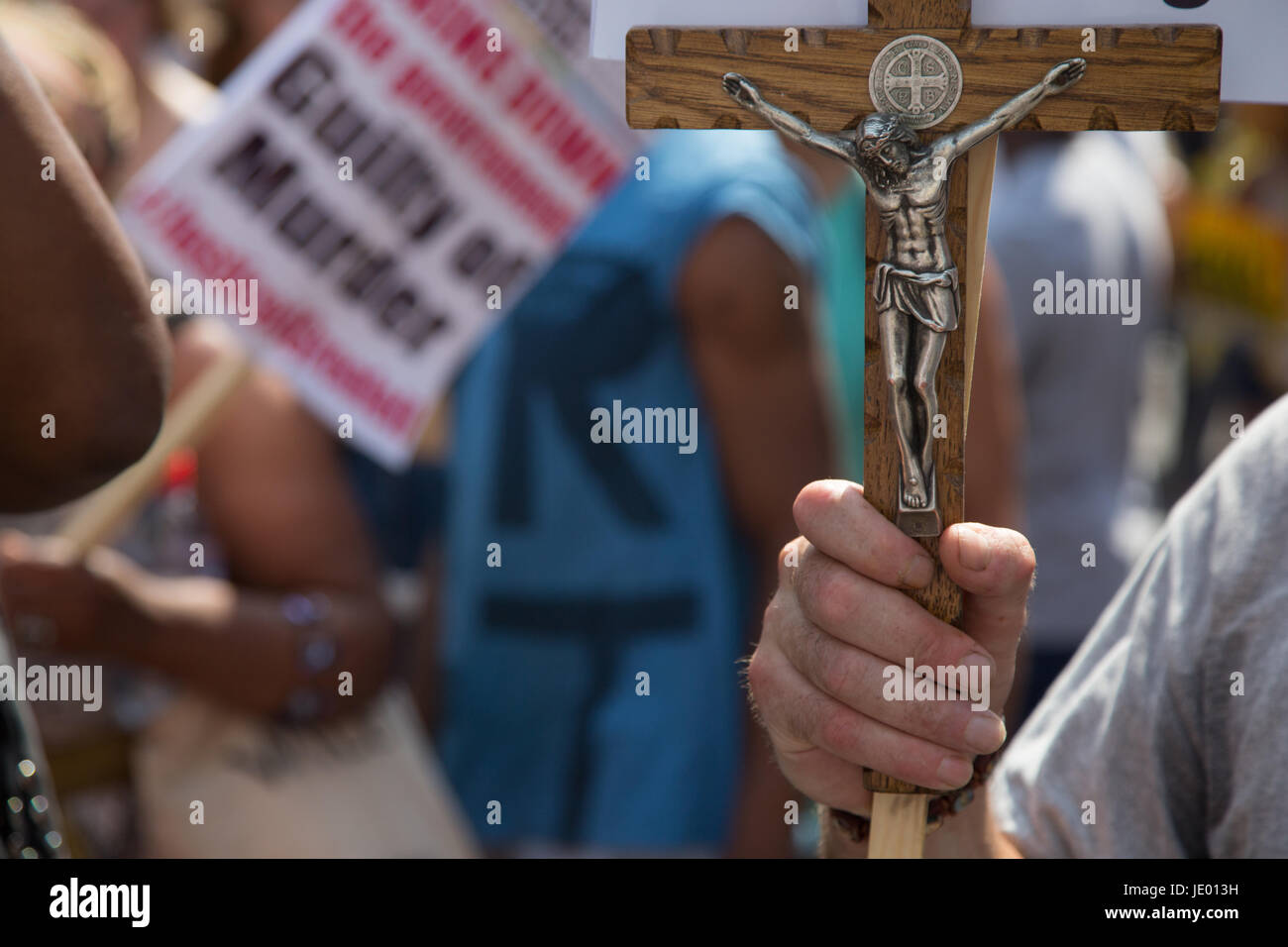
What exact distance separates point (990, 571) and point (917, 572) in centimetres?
5

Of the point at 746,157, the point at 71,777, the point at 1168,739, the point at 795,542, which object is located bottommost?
the point at 71,777

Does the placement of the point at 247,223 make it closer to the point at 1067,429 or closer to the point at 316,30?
the point at 316,30

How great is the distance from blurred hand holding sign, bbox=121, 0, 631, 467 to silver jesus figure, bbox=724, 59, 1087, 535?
3.33 ft

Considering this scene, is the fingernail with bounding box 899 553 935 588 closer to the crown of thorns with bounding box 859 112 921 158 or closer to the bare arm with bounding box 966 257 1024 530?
the crown of thorns with bounding box 859 112 921 158

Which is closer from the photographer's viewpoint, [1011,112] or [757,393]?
[1011,112]

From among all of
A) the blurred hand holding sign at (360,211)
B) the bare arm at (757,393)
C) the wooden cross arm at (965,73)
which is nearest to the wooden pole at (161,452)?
the blurred hand holding sign at (360,211)

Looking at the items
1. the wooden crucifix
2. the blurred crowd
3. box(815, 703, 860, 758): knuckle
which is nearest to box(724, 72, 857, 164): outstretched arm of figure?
the wooden crucifix

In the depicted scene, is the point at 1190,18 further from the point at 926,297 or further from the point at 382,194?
the point at 382,194

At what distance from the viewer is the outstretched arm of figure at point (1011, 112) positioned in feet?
3.41

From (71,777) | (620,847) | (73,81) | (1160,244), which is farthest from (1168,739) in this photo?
(1160,244)

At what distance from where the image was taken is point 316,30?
6.45ft

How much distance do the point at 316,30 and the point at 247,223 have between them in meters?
0.29

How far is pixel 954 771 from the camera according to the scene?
3.39 feet

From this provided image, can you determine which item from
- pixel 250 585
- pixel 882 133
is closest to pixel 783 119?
pixel 882 133
